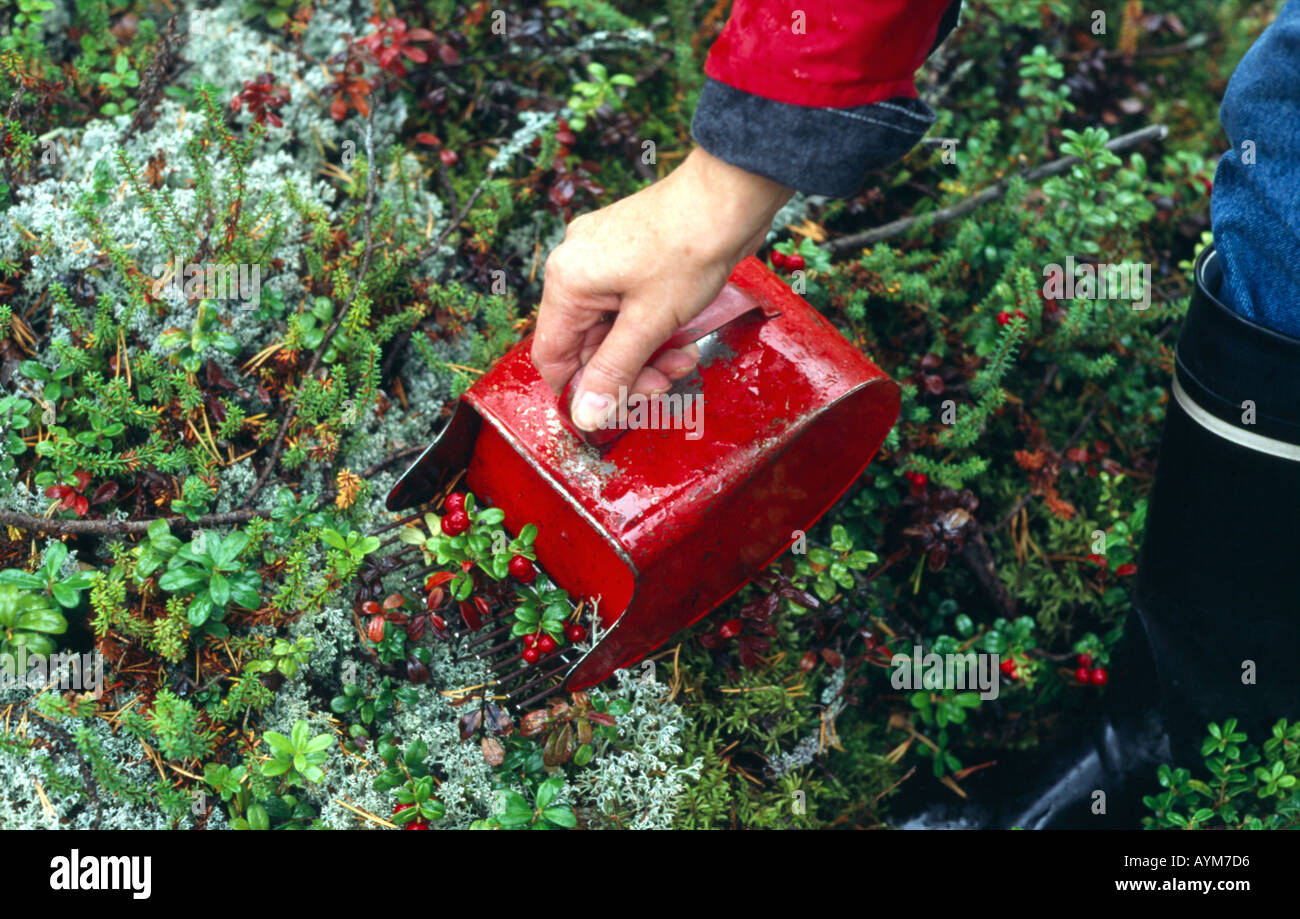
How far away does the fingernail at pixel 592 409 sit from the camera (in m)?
1.97

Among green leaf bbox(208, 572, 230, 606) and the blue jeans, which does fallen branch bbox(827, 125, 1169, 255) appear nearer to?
the blue jeans

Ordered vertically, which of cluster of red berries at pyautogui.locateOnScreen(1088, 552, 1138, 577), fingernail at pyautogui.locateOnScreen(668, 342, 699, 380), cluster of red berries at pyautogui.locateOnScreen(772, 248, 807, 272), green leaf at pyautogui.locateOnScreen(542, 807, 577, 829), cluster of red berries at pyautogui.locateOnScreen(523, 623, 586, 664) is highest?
cluster of red berries at pyautogui.locateOnScreen(772, 248, 807, 272)

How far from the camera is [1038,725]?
9.52 ft

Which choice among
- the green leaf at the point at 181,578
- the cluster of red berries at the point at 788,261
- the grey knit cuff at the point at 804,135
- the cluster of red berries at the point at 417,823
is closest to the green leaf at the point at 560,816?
the cluster of red berries at the point at 417,823

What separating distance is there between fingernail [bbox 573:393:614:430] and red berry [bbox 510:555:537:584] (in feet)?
1.64

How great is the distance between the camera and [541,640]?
2.38 m

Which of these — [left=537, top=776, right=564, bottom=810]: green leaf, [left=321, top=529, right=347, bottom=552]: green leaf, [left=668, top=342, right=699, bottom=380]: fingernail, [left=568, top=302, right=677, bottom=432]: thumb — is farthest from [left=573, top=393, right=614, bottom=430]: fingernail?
[left=537, top=776, right=564, bottom=810]: green leaf

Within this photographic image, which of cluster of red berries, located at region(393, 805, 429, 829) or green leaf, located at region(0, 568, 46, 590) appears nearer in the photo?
green leaf, located at region(0, 568, 46, 590)

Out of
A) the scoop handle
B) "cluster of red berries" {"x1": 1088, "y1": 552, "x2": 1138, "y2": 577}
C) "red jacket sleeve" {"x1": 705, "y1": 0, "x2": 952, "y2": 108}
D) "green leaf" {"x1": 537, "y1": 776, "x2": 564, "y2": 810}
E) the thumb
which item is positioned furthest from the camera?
"cluster of red berries" {"x1": 1088, "y1": 552, "x2": 1138, "y2": 577}

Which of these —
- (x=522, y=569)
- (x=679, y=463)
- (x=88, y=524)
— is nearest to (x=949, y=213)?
(x=679, y=463)

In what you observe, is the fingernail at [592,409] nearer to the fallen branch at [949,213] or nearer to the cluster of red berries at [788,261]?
the cluster of red berries at [788,261]

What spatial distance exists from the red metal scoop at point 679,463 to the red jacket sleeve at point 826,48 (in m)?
0.60

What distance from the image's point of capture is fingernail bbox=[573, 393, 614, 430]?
1.97m
